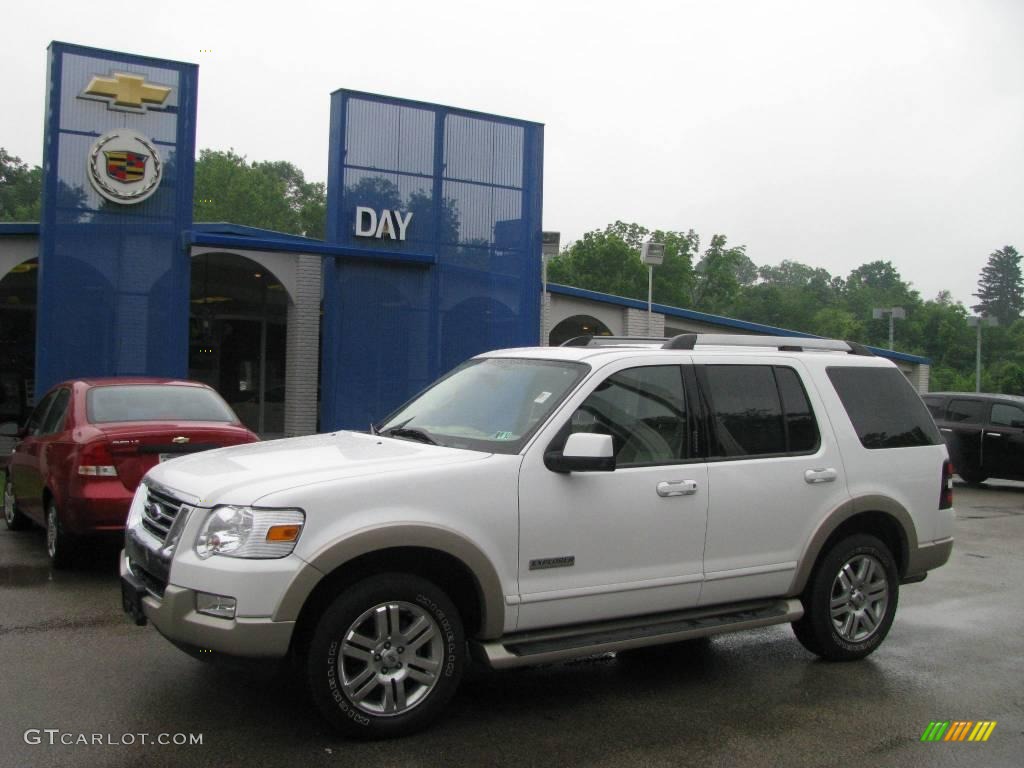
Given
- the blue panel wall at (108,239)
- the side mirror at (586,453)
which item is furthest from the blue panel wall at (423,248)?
the side mirror at (586,453)

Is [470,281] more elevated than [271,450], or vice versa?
[470,281]

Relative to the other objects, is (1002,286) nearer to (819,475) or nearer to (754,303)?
(754,303)

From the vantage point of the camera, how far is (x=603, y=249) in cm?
6462

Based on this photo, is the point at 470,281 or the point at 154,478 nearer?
the point at 154,478

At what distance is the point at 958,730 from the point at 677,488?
5.87 ft

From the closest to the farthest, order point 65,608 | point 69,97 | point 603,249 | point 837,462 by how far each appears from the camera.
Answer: point 837,462 → point 65,608 → point 69,97 → point 603,249

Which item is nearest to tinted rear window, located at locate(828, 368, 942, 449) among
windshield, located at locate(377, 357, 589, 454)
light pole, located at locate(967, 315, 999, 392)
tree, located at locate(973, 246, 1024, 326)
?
windshield, located at locate(377, 357, 589, 454)

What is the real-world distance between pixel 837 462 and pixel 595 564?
1864 millimetres

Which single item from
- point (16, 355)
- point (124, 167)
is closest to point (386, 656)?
point (124, 167)

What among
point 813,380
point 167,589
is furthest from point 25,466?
point 813,380

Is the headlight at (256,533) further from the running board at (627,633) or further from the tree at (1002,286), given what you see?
the tree at (1002,286)

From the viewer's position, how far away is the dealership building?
15750mm

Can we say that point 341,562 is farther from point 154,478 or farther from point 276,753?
point 154,478

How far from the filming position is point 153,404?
878 centimetres
